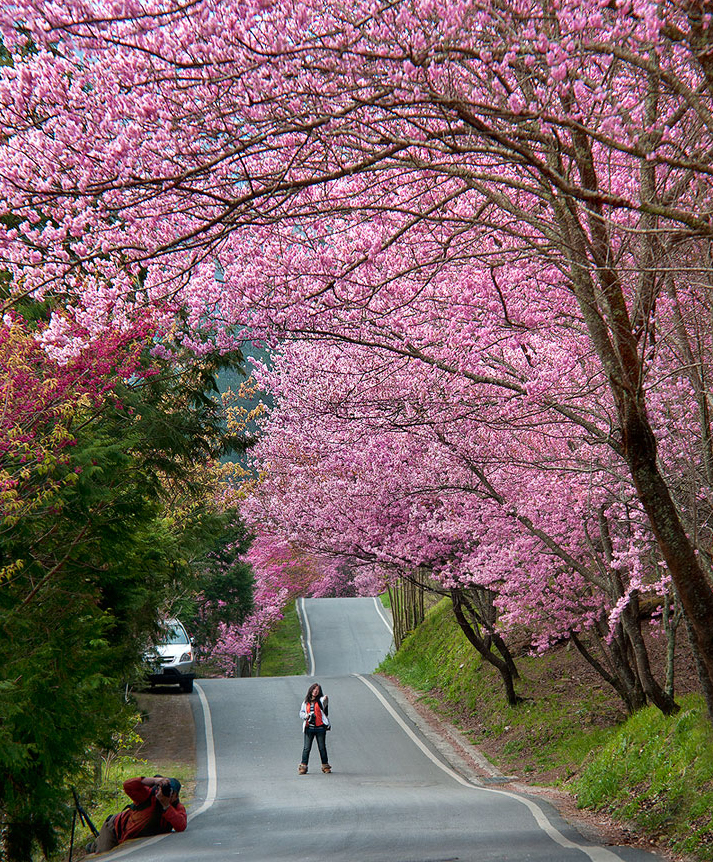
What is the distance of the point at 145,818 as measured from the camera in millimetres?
9891

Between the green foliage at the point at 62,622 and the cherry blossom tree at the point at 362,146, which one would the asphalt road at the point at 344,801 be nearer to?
the green foliage at the point at 62,622

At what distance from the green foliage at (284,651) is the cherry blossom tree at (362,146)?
3234 cm

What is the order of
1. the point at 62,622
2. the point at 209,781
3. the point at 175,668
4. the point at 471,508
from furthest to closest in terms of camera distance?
the point at 175,668
the point at 471,508
the point at 209,781
the point at 62,622

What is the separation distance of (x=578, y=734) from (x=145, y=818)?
27.9ft

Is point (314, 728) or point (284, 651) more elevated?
point (284, 651)

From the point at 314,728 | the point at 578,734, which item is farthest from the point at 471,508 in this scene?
the point at 314,728

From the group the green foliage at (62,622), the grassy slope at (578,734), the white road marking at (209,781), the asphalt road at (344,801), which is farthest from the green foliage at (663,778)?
the green foliage at (62,622)

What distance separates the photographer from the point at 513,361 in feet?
39.6

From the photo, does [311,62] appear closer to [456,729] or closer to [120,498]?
[120,498]

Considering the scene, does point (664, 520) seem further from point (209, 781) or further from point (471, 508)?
point (209, 781)

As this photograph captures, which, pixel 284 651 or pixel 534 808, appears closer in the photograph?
pixel 534 808

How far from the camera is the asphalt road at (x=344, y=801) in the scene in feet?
27.1

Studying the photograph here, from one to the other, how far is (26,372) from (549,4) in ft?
16.3

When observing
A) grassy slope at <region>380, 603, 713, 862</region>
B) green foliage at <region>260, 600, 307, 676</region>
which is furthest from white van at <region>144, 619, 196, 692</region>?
green foliage at <region>260, 600, 307, 676</region>
